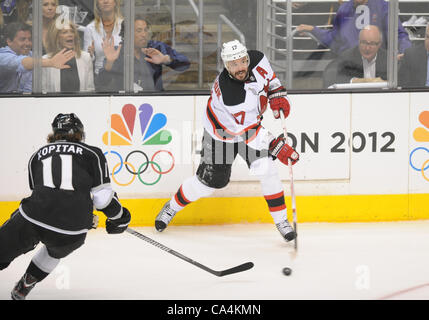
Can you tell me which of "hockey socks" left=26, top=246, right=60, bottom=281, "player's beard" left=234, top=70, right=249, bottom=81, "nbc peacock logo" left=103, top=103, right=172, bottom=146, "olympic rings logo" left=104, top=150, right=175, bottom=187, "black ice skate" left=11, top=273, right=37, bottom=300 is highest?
"player's beard" left=234, top=70, right=249, bottom=81

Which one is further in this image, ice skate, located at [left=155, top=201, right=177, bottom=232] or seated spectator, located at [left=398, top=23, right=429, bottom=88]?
seated spectator, located at [left=398, top=23, right=429, bottom=88]

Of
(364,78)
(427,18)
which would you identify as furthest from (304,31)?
(427,18)

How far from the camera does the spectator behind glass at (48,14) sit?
13.9ft

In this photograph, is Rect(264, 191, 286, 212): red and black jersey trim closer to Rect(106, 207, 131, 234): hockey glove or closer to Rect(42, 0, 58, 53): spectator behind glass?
Rect(106, 207, 131, 234): hockey glove

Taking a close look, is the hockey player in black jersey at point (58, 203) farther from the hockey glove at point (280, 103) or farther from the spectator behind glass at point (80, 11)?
the spectator behind glass at point (80, 11)

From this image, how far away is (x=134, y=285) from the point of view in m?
3.12

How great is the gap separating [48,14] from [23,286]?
2.09m

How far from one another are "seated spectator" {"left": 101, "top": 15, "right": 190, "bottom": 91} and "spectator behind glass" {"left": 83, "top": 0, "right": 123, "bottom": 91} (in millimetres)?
40

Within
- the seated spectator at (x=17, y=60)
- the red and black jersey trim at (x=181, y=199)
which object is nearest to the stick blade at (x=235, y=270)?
the red and black jersey trim at (x=181, y=199)

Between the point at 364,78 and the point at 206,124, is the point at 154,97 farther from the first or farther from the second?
the point at 364,78

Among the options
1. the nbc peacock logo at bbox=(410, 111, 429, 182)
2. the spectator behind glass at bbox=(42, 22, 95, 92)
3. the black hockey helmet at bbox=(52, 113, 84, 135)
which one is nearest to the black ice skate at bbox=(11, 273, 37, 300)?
the black hockey helmet at bbox=(52, 113, 84, 135)

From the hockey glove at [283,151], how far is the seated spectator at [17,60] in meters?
1.52

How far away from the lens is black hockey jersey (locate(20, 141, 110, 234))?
101 inches

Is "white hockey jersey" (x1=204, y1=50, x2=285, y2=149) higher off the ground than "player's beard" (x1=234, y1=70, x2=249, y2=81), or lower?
lower
